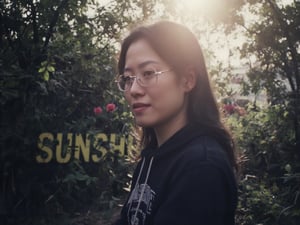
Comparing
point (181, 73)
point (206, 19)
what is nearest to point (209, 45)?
point (206, 19)

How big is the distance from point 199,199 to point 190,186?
43mm

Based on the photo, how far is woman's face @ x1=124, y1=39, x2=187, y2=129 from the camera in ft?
4.56

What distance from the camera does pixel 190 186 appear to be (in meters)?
1.09

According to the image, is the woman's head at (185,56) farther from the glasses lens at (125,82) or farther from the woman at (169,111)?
the glasses lens at (125,82)

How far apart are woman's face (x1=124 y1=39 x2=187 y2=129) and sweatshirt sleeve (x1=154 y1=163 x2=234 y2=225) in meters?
0.32

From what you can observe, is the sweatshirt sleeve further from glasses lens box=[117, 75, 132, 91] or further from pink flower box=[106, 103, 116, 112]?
pink flower box=[106, 103, 116, 112]

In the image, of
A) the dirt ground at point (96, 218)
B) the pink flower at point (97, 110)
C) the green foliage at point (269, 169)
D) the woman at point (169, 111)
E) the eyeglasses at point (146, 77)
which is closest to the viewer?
the woman at point (169, 111)

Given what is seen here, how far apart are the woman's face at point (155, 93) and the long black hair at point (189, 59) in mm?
28

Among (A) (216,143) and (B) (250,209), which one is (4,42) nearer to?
(B) (250,209)

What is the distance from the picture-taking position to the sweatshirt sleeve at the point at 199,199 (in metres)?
1.07

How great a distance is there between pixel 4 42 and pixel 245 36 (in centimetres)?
258

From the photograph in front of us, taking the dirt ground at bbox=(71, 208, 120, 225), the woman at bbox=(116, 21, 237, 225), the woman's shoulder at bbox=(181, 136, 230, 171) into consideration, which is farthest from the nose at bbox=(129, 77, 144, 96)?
the dirt ground at bbox=(71, 208, 120, 225)

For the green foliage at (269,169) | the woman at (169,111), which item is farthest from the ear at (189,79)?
the green foliage at (269,169)

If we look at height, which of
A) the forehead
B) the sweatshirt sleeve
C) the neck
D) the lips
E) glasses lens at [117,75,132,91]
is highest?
the forehead
